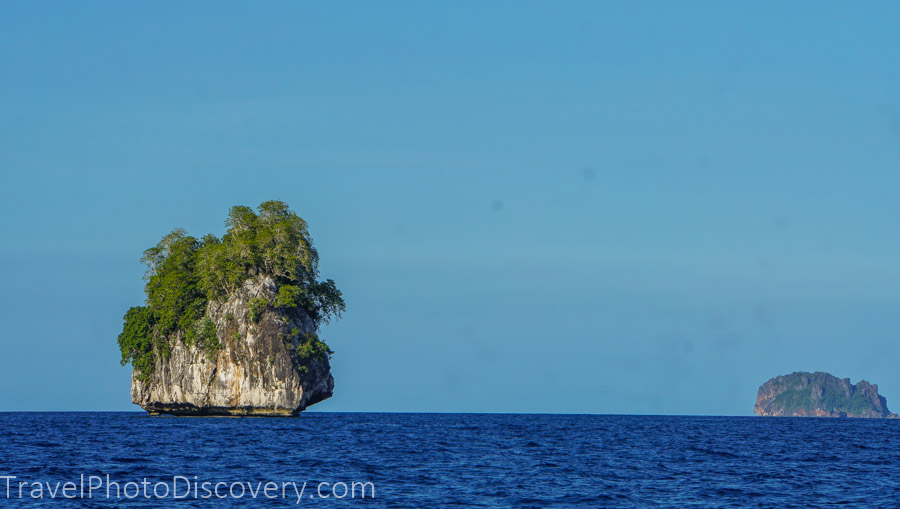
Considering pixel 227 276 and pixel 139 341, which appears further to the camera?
pixel 139 341

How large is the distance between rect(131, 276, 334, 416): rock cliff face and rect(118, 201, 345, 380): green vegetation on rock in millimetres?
993

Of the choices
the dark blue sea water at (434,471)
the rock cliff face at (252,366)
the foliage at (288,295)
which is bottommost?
the dark blue sea water at (434,471)

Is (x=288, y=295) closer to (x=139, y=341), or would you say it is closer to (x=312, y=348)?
(x=312, y=348)

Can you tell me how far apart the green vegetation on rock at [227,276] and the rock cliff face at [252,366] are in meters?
0.99

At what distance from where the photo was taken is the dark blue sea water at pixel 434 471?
33.7m

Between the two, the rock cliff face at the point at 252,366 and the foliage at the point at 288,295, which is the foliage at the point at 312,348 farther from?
the foliage at the point at 288,295

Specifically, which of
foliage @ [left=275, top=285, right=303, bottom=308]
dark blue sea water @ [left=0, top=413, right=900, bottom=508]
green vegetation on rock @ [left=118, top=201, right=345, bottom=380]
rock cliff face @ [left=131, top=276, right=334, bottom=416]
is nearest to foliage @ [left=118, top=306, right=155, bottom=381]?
green vegetation on rock @ [left=118, top=201, right=345, bottom=380]

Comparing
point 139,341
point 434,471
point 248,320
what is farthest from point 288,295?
point 434,471

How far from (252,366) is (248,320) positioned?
4338 mm

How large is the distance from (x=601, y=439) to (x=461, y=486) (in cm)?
3947

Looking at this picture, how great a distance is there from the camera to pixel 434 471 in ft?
139

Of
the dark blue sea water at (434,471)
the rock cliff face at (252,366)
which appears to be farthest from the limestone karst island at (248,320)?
the dark blue sea water at (434,471)

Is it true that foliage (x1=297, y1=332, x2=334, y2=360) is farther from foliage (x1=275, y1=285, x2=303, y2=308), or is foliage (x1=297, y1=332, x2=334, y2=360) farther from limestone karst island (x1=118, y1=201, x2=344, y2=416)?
foliage (x1=275, y1=285, x2=303, y2=308)

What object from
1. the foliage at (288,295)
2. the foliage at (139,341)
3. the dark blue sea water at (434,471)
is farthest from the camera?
the foliage at (139,341)
